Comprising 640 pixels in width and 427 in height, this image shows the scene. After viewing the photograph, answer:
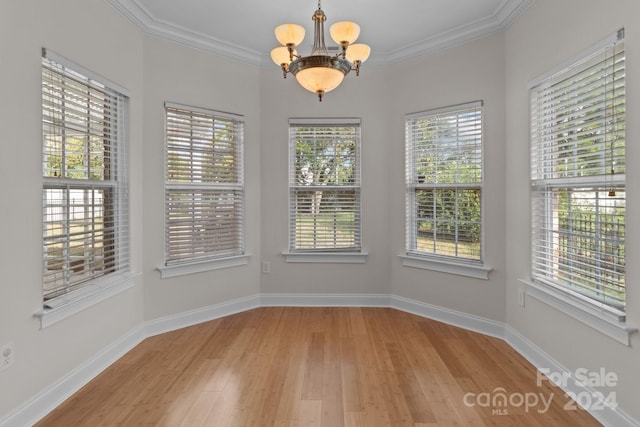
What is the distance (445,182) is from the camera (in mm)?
3672

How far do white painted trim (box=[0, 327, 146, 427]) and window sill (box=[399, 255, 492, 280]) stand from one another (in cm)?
277

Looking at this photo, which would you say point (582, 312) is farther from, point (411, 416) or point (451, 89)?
point (451, 89)

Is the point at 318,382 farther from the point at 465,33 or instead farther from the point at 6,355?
the point at 465,33

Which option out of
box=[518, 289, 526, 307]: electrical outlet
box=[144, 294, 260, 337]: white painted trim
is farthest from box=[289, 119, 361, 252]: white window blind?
box=[518, 289, 526, 307]: electrical outlet

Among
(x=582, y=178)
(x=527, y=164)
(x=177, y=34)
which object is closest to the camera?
(x=582, y=178)

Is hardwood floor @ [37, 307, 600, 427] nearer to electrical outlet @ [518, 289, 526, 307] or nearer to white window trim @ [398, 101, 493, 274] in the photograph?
electrical outlet @ [518, 289, 526, 307]

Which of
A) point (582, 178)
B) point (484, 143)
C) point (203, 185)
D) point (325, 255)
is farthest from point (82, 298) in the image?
point (484, 143)

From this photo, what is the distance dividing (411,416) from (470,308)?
5.56 ft

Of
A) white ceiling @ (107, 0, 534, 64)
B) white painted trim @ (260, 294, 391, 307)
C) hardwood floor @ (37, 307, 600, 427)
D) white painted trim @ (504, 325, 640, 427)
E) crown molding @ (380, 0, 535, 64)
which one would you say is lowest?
hardwood floor @ (37, 307, 600, 427)

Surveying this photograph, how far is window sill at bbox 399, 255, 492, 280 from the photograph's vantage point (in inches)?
134

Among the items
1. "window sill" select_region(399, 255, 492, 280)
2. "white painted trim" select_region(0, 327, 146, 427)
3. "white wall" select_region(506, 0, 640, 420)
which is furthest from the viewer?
"window sill" select_region(399, 255, 492, 280)

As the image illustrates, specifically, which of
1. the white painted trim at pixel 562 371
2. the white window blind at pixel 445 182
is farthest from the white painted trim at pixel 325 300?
the white painted trim at pixel 562 371

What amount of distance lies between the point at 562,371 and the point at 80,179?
3538 millimetres

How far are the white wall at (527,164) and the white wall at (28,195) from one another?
324 cm
